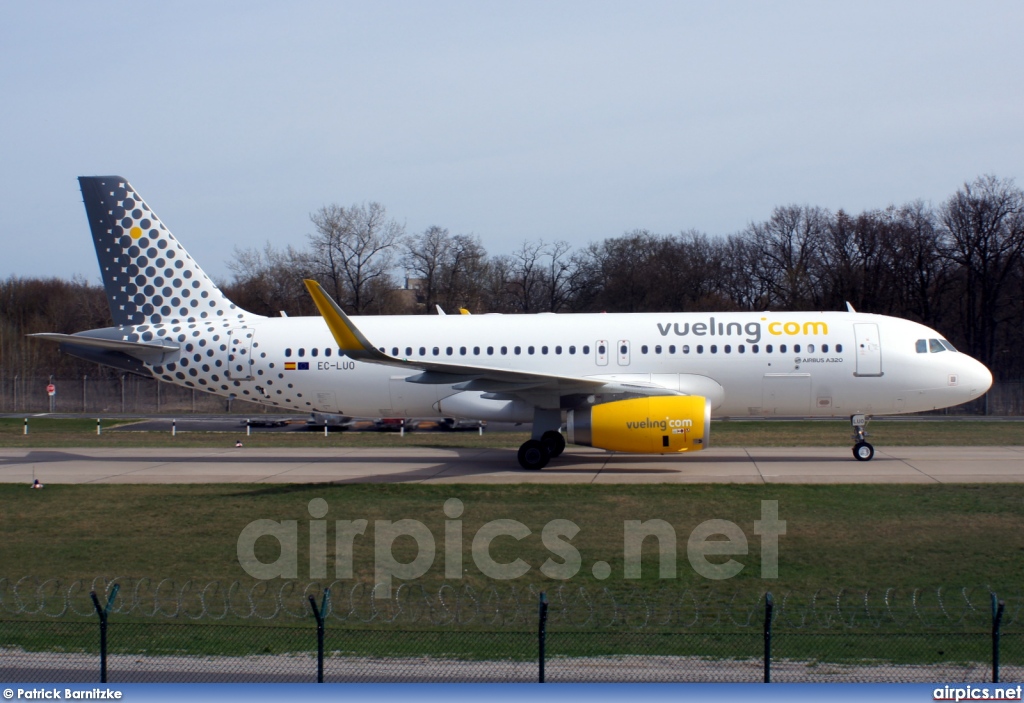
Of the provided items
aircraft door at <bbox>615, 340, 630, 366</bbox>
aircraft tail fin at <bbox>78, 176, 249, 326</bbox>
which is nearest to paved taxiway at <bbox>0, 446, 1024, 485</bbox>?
aircraft door at <bbox>615, 340, 630, 366</bbox>

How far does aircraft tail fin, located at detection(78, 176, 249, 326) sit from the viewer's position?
24.4m

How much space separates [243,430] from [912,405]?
24455mm

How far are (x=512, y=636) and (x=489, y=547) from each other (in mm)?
4505

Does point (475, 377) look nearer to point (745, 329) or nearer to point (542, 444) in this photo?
point (542, 444)

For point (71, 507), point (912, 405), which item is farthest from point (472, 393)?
point (912, 405)

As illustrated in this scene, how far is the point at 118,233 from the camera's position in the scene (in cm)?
2438

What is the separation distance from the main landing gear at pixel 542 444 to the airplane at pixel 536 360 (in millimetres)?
34

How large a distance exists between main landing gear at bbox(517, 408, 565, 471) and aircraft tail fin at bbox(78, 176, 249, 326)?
29.7 feet

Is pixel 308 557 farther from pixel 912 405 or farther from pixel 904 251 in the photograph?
pixel 904 251

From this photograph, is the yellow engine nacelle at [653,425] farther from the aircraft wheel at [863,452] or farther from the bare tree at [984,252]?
the bare tree at [984,252]

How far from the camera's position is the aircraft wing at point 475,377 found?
19344 mm

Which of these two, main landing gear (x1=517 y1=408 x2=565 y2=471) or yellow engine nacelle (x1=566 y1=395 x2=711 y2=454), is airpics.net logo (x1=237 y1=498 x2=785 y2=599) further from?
main landing gear (x1=517 y1=408 x2=565 y2=471)

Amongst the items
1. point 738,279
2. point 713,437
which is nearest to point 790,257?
point 738,279

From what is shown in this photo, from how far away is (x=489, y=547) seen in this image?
13758mm
